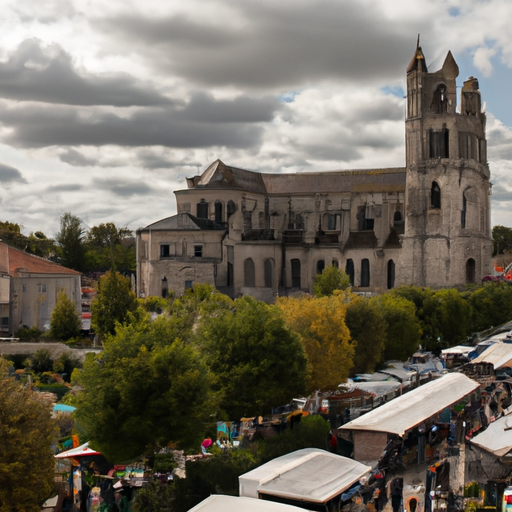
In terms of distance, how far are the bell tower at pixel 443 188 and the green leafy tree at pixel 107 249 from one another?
4732 cm

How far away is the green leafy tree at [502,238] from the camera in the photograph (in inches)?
5743

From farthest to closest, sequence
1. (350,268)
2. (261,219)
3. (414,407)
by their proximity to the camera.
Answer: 1. (261,219)
2. (350,268)
3. (414,407)

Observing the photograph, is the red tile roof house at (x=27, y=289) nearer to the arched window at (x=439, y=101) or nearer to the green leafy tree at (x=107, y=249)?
the arched window at (x=439, y=101)

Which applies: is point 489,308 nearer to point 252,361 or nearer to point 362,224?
point 362,224

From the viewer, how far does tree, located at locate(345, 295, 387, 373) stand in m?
43.7

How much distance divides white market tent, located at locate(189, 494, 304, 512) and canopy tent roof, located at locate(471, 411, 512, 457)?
21.9 ft

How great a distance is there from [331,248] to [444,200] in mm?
11365

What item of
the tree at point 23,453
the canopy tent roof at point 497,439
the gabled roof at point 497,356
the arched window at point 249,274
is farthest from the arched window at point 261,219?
the tree at point 23,453

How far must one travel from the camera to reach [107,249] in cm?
11731

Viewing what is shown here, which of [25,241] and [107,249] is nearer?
[25,241]

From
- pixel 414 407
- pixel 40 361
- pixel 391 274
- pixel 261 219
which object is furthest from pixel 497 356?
pixel 261 219

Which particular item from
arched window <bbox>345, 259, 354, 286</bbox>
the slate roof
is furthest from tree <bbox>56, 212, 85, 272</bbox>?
arched window <bbox>345, 259, 354, 286</bbox>

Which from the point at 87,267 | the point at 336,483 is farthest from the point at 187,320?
the point at 87,267

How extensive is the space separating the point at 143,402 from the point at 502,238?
13058 centimetres
